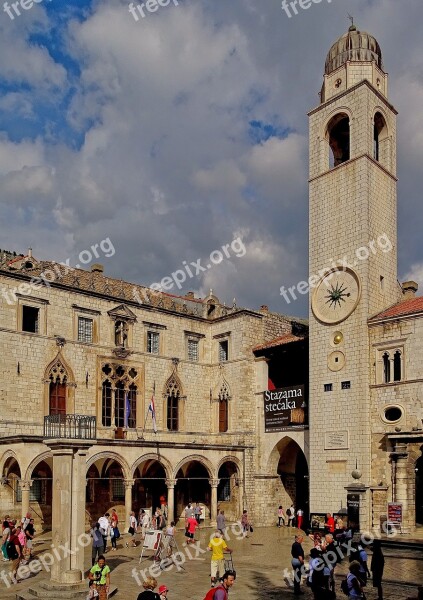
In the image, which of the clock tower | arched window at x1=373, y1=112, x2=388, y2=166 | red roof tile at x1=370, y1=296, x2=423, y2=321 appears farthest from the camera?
arched window at x1=373, y1=112, x2=388, y2=166

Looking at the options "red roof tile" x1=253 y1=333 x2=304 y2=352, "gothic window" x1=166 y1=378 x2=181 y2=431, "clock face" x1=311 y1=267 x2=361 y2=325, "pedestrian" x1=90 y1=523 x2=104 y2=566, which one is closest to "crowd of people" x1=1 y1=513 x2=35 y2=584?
"pedestrian" x1=90 y1=523 x2=104 y2=566

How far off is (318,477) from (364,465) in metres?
2.75

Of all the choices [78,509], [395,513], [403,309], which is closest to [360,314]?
[403,309]

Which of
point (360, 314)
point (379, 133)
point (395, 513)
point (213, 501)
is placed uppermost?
point (379, 133)

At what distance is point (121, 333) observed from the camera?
35750 millimetres

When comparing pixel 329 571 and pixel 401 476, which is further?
pixel 401 476

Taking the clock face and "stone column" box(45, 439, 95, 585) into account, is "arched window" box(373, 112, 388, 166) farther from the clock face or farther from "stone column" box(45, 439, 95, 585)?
"stone column" box(45, 439, 95, 585)

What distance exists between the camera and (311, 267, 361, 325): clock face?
31188 mm

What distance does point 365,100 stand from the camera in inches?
1264

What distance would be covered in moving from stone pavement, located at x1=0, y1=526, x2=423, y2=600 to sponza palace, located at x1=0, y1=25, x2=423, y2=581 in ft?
14.4

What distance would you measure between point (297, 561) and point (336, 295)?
54.7 ft

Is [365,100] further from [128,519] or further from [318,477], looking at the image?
[128,519]

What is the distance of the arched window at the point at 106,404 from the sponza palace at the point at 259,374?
64 mm

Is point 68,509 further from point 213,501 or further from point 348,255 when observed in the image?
point 348,255
